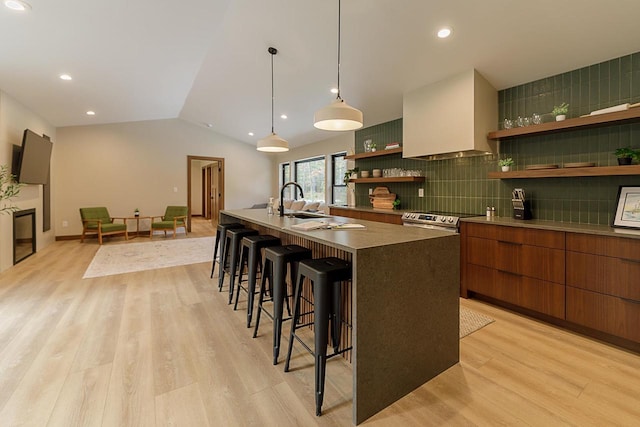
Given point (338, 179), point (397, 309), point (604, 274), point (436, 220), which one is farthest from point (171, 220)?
point (604, 274)

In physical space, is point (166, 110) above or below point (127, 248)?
above

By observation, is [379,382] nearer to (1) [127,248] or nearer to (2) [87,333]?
(2) [87,333]

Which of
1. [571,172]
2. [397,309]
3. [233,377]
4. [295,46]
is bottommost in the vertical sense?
[233,377]

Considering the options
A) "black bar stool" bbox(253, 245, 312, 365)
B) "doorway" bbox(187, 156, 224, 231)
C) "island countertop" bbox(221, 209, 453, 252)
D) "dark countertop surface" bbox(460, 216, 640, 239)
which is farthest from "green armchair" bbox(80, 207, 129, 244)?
"dark countertop surface" bbox(460, 216, 640, 239)

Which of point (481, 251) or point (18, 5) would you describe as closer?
point (18, 5)

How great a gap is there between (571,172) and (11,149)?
701 cm

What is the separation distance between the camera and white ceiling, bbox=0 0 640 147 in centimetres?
245

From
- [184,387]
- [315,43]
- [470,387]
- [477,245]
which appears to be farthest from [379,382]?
[315,43]

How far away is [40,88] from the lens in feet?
14.4

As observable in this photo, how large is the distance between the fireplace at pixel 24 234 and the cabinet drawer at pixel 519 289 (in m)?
6.36

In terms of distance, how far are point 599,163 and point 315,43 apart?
3.01 m

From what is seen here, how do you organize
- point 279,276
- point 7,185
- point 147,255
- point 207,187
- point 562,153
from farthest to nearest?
point 207,187 < point 147,255 < point 7,185 < point 562,153 < point 279,276

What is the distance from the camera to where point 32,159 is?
16.0 ft

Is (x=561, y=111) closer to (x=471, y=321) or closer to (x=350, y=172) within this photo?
(x=471, y=321)
